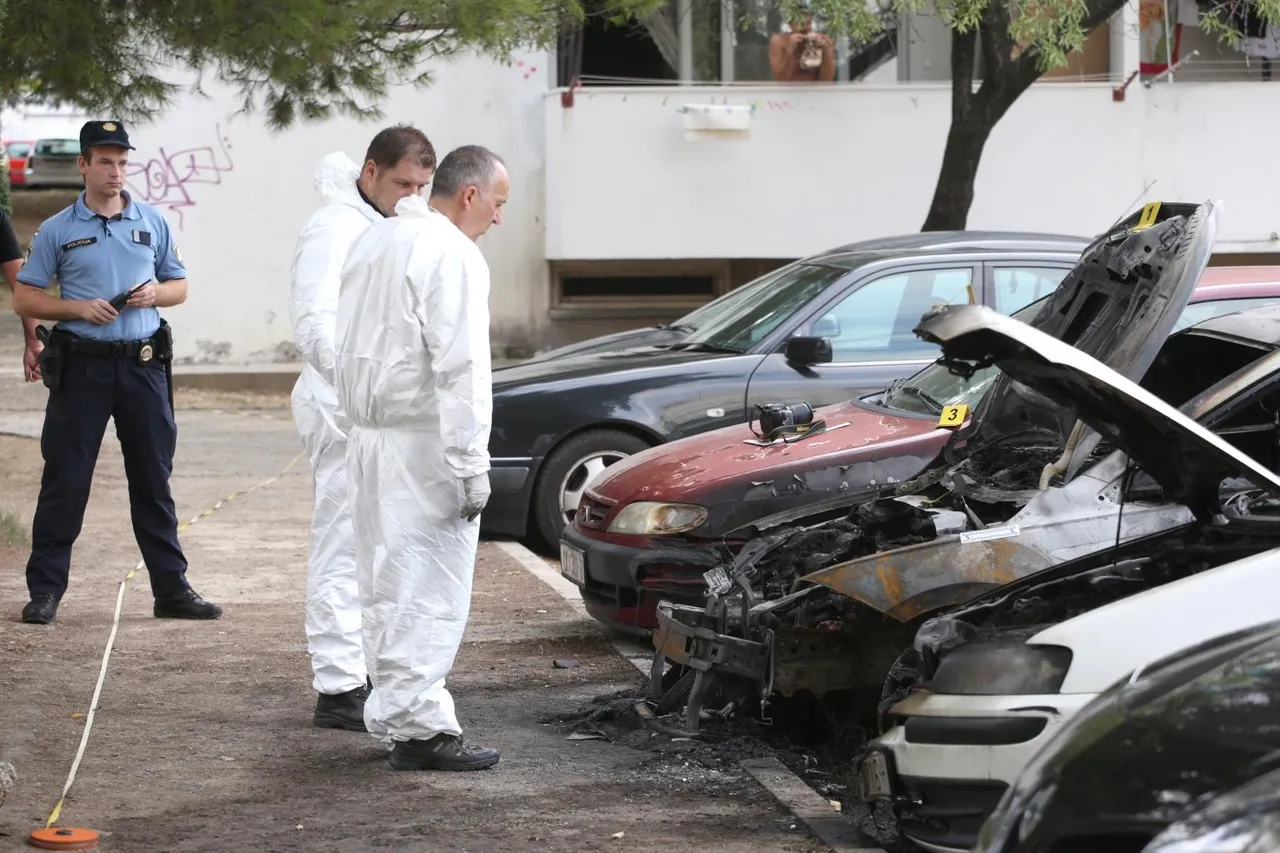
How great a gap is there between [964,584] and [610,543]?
7.92ft

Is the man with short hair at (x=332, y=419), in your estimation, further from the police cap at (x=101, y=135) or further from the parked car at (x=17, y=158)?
the parked car at (x=17, y=158)

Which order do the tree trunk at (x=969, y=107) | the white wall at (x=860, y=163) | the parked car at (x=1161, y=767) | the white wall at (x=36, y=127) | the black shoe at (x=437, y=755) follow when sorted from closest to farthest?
1. the parked car at (x=1161, y=767)
2. the black shoe at (x=437, y=755)
3. the tree trunk at (x=969, y=107)
4. the white wall at (x=860, y=163)
5. the white wall at (x=36, y=127)

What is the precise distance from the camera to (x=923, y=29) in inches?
706

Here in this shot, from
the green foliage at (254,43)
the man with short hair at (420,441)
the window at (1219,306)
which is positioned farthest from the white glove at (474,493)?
the green foliage at (254,43)

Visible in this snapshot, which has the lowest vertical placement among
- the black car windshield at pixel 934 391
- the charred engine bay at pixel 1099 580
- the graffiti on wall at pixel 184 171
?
the charred engine bay at pixel 1099 580

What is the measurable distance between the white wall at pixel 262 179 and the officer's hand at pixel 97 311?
10.5 m

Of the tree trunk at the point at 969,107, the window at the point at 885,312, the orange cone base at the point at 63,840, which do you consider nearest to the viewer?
the orange cone base at the point at 63,840

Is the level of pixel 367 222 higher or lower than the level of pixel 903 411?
higher

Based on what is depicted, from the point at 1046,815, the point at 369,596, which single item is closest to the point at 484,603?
the point at 369,596

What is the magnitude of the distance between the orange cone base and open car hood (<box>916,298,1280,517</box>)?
2690 mm

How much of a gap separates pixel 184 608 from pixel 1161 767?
565cm

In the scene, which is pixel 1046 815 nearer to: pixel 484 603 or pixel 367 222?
pixel 367 222

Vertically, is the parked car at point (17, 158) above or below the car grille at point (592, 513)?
above

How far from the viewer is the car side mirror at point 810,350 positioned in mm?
8453
